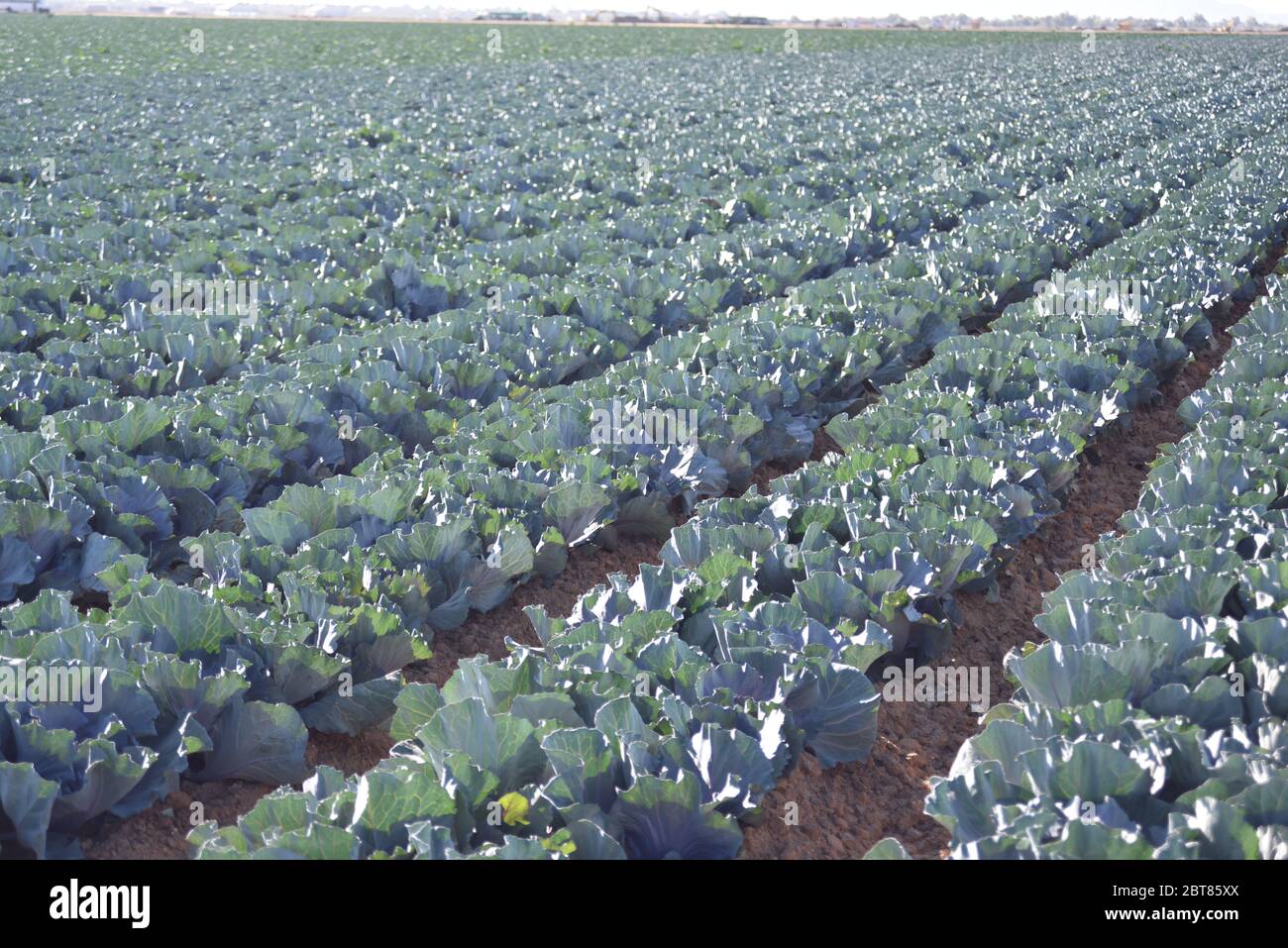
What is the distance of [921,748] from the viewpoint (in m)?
3.95

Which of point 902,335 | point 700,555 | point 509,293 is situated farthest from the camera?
point 509,293

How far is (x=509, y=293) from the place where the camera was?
26.3 ft

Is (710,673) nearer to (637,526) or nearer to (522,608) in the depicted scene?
(522,608)

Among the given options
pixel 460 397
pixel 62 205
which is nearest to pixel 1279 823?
pixel 460 397

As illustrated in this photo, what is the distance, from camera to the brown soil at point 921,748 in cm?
345

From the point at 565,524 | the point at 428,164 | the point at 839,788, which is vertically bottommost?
the point at 839,788

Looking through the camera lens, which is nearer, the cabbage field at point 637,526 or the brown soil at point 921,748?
the cabbage field at point 637,526

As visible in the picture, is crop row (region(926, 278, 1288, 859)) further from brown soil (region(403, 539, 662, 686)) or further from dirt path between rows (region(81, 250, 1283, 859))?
brown soil (region(403, 539, 662, 686))

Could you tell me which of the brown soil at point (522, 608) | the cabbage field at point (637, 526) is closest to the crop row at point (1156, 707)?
the cabbage field at point (637, 526)

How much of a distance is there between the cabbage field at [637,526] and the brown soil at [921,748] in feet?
0.05

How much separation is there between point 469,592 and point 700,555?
0.95 m

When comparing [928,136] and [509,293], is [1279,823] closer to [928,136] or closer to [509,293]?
[509,293]

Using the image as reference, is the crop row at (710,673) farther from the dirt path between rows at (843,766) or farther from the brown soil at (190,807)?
the brown soil at (190,807)

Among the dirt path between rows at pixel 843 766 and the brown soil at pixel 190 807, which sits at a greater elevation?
the dirt path between rows at pixel 843 766
